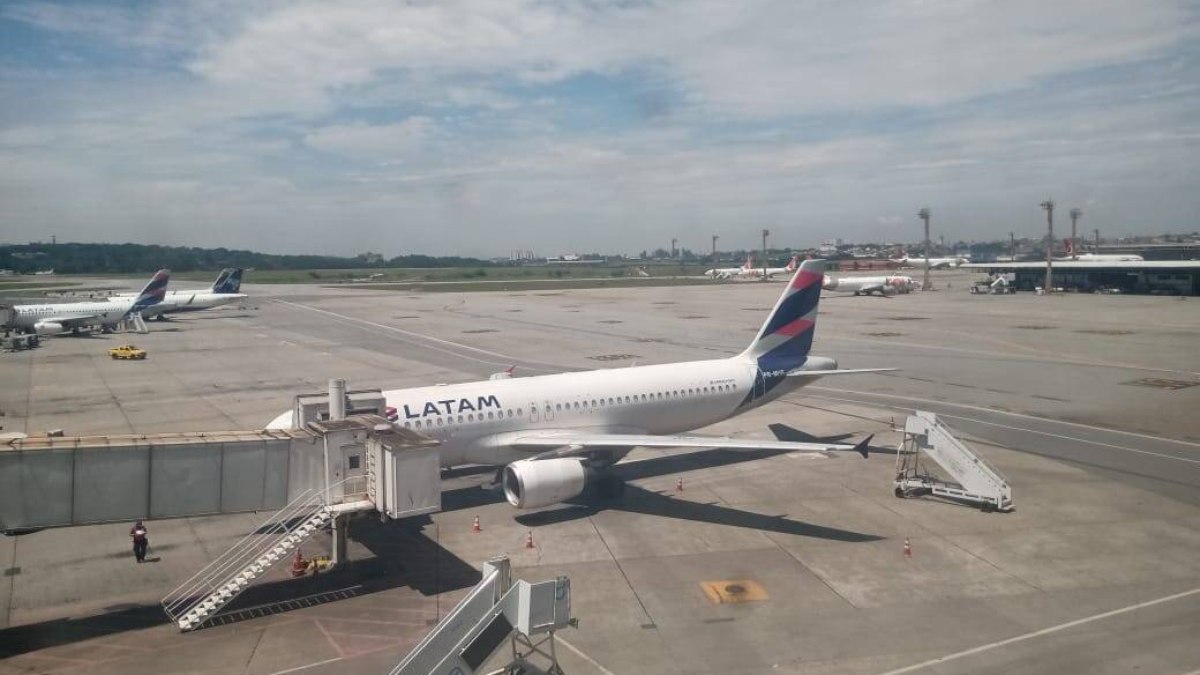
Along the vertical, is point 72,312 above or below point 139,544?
above

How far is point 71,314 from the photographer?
8806 cm

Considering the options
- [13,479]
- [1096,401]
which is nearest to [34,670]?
[13,479]

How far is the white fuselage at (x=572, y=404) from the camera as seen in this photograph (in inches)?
1108

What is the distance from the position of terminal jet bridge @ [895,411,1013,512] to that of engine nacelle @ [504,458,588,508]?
38.9 feet

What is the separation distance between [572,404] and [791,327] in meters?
11.8

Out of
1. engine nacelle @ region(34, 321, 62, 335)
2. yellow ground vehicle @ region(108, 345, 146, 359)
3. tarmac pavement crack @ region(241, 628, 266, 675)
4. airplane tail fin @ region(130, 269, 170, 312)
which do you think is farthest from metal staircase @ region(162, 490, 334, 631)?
airplane tail fin @ region(130, 269, 170, 312)

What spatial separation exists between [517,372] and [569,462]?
3329 cm

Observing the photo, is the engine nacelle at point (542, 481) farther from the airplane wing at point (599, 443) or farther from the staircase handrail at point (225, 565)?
the staircase handrail at point (225, 565)

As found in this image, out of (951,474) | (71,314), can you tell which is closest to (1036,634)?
(951,474)

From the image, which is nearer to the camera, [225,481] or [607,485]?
[225,481]

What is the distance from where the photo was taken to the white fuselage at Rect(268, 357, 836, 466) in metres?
28.1

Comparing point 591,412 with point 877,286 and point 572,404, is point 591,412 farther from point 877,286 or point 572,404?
point 877,286

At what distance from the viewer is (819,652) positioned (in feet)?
59.2

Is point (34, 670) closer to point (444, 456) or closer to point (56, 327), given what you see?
point (444, 456)
